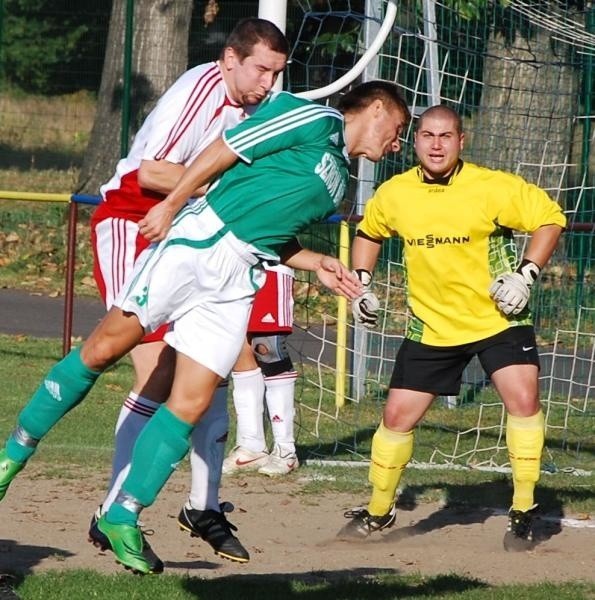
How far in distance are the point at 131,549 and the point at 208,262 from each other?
1026 mm

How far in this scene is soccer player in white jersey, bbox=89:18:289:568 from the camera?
5.49 metres

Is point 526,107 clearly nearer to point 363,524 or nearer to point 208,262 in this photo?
point 363,524

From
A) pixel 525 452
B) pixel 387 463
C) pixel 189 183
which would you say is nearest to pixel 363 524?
pixel 387 463

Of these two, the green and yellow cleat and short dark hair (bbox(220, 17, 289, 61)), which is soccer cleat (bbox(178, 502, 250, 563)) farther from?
short dark hair (bbox(220, 17, 289, 61))

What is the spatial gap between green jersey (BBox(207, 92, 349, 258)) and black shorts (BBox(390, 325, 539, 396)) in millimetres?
1960

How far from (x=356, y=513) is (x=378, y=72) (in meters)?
4.10

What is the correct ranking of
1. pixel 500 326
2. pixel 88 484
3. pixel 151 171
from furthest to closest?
pixel 88 484, pixel 500 326, pixel 151 171

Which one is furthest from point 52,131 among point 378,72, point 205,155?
point 205,155

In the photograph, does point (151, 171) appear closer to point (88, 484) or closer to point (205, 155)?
point (205, 155)

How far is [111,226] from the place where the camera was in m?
5.89

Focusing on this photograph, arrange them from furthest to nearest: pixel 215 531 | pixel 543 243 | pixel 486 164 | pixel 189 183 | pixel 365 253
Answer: pixel 486 164 → pixel 365 253 → pixel 543 243 → pixel 215 531 → pixel 189 183

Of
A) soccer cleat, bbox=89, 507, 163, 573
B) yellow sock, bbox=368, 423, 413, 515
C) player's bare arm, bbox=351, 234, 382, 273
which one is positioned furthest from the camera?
player's bare arm, bbox=351, 234, 382, 273

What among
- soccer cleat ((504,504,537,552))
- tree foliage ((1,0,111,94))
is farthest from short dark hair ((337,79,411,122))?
tree foliage ((1,0,111,94))

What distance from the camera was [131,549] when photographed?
4.99 m
